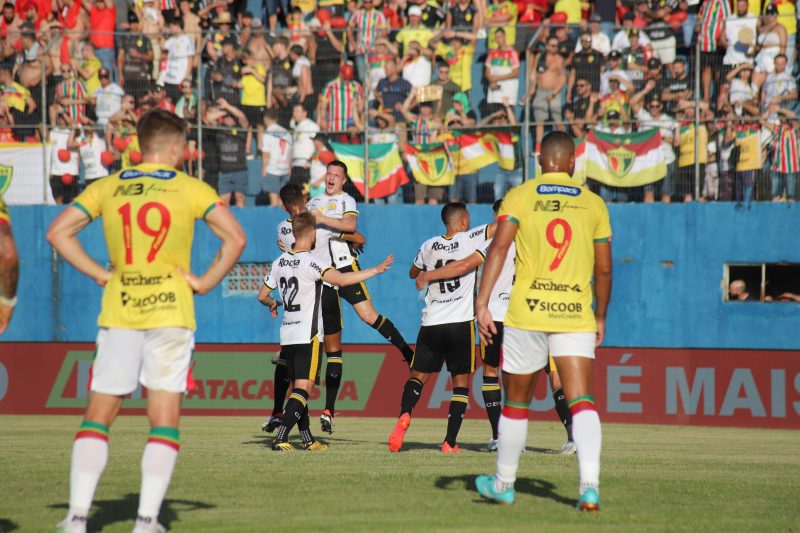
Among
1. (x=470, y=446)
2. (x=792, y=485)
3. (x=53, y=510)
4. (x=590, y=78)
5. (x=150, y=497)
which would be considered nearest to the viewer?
(x=150, y=497)

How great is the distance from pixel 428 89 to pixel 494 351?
26.0 feet

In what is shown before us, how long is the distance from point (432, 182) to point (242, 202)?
133 inches

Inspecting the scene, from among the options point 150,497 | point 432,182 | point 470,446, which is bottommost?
point 470,446

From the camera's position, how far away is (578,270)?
7.54m

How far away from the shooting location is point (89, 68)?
1989 centimetres

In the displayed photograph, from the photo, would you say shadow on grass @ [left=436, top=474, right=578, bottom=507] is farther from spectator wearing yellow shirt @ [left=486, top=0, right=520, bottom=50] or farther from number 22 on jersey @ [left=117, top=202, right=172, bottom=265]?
spectator wearing yellow shirt @ [left=486, top=0, right=520, bottom=50]

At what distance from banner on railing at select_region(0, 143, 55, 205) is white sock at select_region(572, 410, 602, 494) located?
14.4 m

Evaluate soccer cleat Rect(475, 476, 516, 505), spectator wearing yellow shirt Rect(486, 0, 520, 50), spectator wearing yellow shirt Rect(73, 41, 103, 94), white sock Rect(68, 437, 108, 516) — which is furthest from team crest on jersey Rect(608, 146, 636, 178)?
white sock Rect(68, 437, 108, 516)

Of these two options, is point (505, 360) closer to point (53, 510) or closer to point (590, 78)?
point (53, 510)

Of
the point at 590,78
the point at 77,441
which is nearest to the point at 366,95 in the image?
the point at 590,78

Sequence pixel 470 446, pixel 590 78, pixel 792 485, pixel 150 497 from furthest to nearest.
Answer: pixel 590 78 < pixel 470 446 < pixel 792 485 < pixel 150 497

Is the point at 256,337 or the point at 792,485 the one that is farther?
the point at 256,337

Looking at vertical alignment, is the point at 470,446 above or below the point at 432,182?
below

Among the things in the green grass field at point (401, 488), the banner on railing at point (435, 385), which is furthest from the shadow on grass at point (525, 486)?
the banner on railing at point (435, 385)
